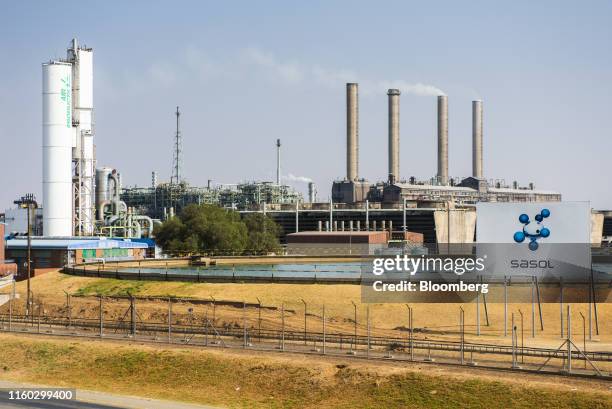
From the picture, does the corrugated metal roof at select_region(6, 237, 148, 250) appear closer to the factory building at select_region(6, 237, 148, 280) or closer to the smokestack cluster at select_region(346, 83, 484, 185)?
the factory building at select_region(6, 237, 148, 280)

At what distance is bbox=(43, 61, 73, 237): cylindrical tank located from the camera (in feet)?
401

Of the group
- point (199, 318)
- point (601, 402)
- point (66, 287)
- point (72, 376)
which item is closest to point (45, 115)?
point (66, 287)

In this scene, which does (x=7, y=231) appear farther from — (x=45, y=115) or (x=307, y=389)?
(x=307, y=389)

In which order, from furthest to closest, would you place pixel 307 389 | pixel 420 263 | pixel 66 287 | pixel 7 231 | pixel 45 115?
pixel 7 231, pixel 45 115, pixel 66 287, pixel 420 263, pixel 307 389

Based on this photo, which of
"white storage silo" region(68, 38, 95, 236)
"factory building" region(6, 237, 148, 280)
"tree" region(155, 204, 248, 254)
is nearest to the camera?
"factory building" region(6, 237, 148, 280)

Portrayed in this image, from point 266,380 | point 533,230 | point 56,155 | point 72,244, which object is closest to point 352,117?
point 56,155

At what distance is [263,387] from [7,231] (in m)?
126

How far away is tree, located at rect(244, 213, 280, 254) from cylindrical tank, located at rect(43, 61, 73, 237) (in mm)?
24414

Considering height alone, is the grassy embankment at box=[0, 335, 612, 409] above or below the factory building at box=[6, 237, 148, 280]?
below

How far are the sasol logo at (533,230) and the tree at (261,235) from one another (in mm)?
59504

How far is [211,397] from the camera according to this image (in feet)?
154

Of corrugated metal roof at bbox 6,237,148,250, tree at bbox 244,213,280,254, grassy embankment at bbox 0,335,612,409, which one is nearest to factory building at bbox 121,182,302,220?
tree at bbox 244,213,280,254

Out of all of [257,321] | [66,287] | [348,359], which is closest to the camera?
[348,359]

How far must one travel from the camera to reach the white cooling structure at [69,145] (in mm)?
122312
